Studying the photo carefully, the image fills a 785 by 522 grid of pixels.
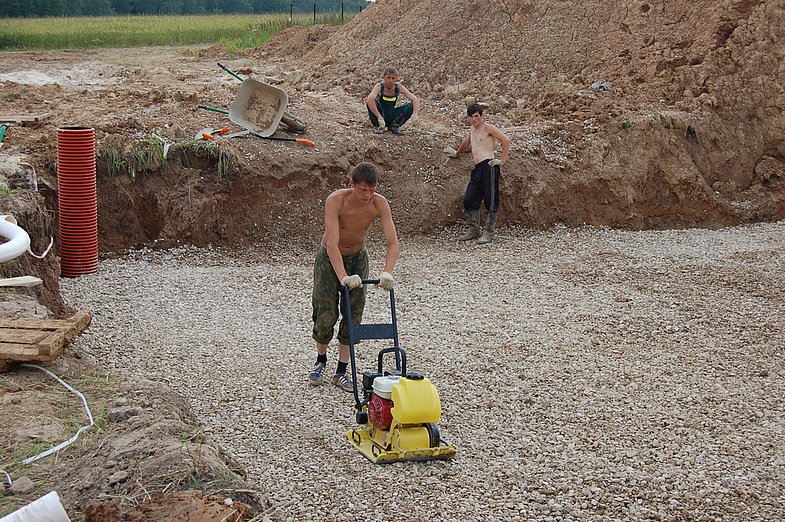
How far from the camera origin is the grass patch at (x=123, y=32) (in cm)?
2219

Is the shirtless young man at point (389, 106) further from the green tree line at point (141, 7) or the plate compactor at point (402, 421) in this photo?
the green tree line at point (141, 7)

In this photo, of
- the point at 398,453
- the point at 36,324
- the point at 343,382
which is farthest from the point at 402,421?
the point at 36,324

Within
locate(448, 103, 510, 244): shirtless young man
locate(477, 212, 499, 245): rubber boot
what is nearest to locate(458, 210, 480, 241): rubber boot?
locate(448, 103, 510, 244): shirtless young man

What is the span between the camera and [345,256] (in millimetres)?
5148

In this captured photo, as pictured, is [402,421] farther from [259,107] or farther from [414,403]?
[259,107]

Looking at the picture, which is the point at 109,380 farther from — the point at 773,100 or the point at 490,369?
the point at 773,100

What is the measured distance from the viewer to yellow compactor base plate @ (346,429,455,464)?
4109 mm

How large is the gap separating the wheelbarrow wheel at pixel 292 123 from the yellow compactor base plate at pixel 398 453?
22.1ft

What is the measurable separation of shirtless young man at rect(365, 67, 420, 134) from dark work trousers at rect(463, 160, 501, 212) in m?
1.48

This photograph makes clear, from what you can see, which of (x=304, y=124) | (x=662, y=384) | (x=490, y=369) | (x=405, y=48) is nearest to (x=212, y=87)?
(x=304, y=124)

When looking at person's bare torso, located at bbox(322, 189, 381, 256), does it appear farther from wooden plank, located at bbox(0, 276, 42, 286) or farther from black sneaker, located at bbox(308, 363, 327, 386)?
wooden plank, located at bbox(0, 276, 42, 286)

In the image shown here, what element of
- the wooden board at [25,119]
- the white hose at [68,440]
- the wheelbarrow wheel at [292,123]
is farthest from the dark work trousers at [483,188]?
the white hose at [68,440]

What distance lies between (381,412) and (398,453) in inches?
10.8

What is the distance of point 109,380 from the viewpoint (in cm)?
456
